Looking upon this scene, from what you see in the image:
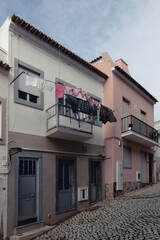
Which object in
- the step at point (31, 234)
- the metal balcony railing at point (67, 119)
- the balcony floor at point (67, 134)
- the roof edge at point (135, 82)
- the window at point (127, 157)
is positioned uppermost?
the roof edge at point (135, 82)

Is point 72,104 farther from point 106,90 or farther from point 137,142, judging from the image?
point 137,142

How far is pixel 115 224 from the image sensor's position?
7660mm

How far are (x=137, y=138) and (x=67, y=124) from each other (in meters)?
6.33

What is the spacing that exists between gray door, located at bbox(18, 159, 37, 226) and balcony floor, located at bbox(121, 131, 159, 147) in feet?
Result: 20.8

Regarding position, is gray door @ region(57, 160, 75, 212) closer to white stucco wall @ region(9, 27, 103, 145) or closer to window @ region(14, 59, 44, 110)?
white stucco wall @ region(9, 27, 103, 145)

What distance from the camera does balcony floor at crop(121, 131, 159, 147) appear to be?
13.7 meters

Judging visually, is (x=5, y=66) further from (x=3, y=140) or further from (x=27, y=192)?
(x=27, y=192)

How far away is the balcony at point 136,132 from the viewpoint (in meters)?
13.8

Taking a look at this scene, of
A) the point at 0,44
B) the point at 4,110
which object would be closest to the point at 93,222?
the point at 4,110

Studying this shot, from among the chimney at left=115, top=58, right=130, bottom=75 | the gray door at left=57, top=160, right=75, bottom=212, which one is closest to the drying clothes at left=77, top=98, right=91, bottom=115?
the gray door at left=57, top=160, right=75, bottom=212

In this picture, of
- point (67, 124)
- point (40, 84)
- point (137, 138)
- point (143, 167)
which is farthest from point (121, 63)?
point (40, 84)

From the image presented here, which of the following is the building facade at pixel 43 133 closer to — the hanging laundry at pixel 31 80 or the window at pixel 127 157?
the hanging laundry at pixel 31 80

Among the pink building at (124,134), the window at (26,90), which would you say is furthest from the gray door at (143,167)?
the window at (26,90)

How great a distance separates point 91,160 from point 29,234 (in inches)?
192
